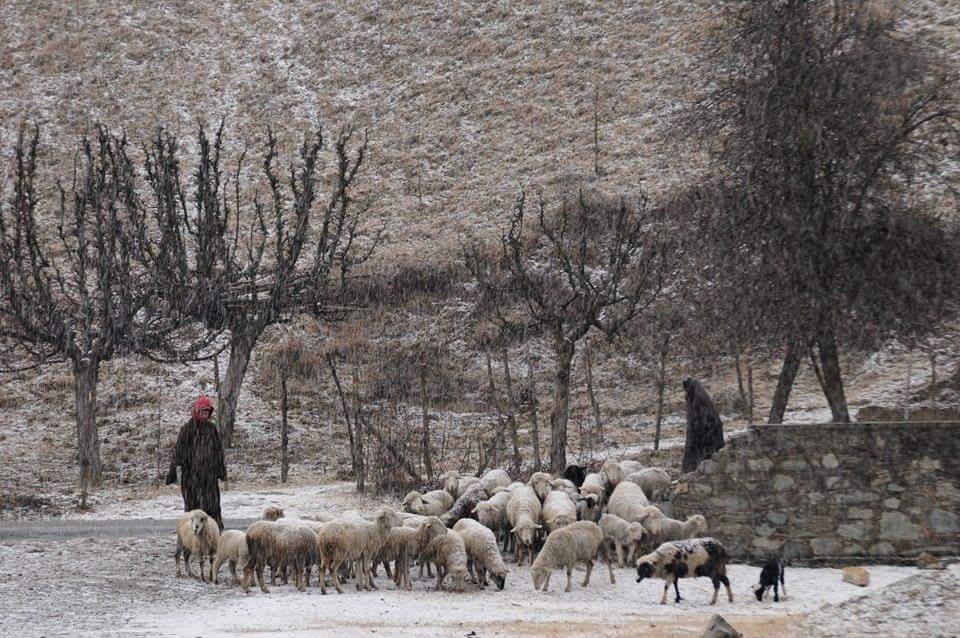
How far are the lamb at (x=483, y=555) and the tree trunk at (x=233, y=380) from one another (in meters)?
14.6

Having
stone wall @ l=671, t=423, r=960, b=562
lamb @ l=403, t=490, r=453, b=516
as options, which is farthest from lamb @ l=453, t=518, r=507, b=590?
Answer: stone wall @ l=671, t=423, r=960, b=562

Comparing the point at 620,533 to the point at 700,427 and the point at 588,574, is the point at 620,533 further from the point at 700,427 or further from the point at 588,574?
the point at 700,427

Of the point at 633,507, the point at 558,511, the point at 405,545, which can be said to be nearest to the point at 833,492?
the point at 633,507

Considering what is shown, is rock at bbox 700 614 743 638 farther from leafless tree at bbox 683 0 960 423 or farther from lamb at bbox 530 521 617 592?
leafless tree at bbox 683 0 960 423

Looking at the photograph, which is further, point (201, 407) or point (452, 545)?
point (201, 407)

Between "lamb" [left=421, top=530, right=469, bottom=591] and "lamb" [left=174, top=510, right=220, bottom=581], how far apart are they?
2.35 meters

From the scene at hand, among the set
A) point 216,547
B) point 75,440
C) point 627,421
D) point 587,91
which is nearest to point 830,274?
point 627,421

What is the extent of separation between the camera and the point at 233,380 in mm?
24984

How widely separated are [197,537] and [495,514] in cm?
376

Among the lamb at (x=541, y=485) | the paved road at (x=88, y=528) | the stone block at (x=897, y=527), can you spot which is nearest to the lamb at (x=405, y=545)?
the lamb at (x=541, y=485)

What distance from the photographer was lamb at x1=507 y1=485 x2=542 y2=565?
11.9 meters

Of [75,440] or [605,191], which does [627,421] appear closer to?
[605,191]

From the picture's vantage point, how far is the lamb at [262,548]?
416 inches

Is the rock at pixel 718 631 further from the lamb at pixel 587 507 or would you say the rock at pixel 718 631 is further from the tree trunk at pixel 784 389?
the tree trunk at pixel 784 389
